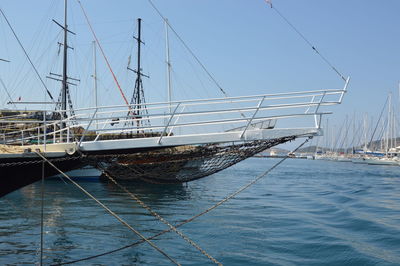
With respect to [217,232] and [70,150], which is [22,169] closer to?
[70,150]

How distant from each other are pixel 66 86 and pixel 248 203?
2045cm

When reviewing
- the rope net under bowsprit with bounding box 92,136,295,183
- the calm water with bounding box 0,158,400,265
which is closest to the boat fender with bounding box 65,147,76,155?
the rope net under bowsprit with bounding box 92,136,295,183

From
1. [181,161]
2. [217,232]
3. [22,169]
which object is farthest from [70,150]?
[217,232]

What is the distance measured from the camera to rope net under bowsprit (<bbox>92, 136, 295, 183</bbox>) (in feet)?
26.3

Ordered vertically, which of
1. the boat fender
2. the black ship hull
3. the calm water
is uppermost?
the boat fender

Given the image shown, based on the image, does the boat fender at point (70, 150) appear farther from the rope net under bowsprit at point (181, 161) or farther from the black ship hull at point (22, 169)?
the rope net under bowsprit at point (181, 161)

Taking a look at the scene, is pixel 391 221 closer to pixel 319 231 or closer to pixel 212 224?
pixel 319 231

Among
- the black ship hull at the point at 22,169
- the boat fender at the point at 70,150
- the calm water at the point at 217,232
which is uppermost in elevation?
the boat fender at the point at 70,150

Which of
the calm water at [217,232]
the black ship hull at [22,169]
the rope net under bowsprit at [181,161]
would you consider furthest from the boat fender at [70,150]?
the calm water at [217,232]

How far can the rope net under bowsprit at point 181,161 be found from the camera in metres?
8.03

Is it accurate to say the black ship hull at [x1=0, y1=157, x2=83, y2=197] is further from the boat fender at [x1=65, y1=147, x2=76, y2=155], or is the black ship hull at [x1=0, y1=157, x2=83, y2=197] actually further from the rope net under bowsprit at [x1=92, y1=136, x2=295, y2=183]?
the rope net under bowsprit at [x1=92, y1=136, x2=295, y2=183]

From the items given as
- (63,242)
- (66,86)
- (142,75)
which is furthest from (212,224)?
(142,75)

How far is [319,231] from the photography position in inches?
407

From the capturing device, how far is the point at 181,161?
8.95 meters
